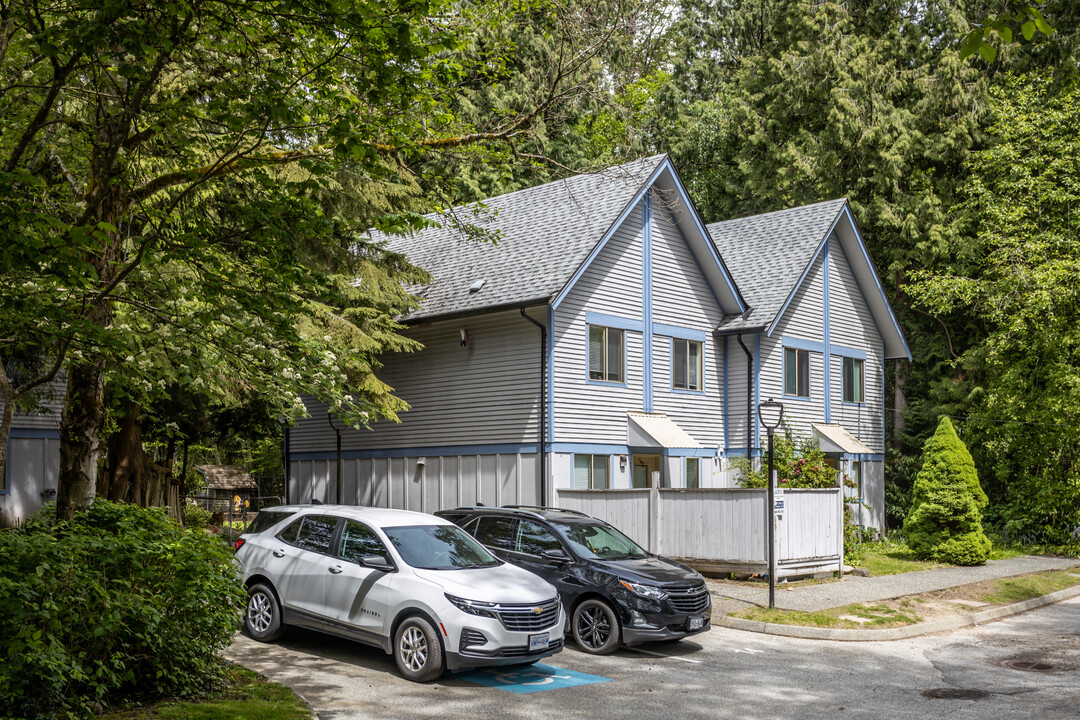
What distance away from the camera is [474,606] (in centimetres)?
1022

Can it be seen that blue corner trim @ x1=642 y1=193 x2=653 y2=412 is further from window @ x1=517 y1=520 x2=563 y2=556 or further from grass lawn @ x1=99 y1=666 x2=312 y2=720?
grass lawn @ x1=99 y1=666 x2=312 y2=720

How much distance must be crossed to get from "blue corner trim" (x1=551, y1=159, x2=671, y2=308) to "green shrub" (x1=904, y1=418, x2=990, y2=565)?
31.9 feet

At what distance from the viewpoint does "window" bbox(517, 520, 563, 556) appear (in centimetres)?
1330

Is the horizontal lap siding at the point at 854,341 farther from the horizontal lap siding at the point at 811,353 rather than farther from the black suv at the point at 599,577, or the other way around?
the black suv at the point at 599,577

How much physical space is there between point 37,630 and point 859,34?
39519mm

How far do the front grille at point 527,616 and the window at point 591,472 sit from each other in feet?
36.4

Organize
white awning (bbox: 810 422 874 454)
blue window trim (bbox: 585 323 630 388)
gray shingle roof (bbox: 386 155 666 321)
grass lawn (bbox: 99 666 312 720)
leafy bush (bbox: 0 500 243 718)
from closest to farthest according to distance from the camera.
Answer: leafy bush (bbox: 0 500 243 718) → grass lawn (bbox: 99 666 312 720) → gray shingle roof (bbox: 386 155 666 321) → blue window trim (bbox: 585 323 630 388) → white awning (bbox: 810 422 874 454)

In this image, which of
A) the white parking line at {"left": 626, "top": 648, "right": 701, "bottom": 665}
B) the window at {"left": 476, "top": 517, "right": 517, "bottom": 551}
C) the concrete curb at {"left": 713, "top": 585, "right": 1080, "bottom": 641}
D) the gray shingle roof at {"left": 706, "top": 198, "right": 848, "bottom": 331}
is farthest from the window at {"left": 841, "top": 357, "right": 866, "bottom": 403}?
the white parking line at {"left": 626, "top": 648, "right": 701, "bottom": 665}

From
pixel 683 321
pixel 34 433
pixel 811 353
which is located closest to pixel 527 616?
pixel 34 433

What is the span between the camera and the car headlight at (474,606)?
10195 millimetres

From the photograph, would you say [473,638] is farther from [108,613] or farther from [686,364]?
[686,364]

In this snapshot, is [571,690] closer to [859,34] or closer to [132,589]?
[132,589]

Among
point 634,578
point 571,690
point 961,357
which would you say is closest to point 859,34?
point 961,357

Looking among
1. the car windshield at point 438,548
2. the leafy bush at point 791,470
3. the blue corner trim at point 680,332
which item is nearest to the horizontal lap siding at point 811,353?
the blue corner trim at point 680,332
